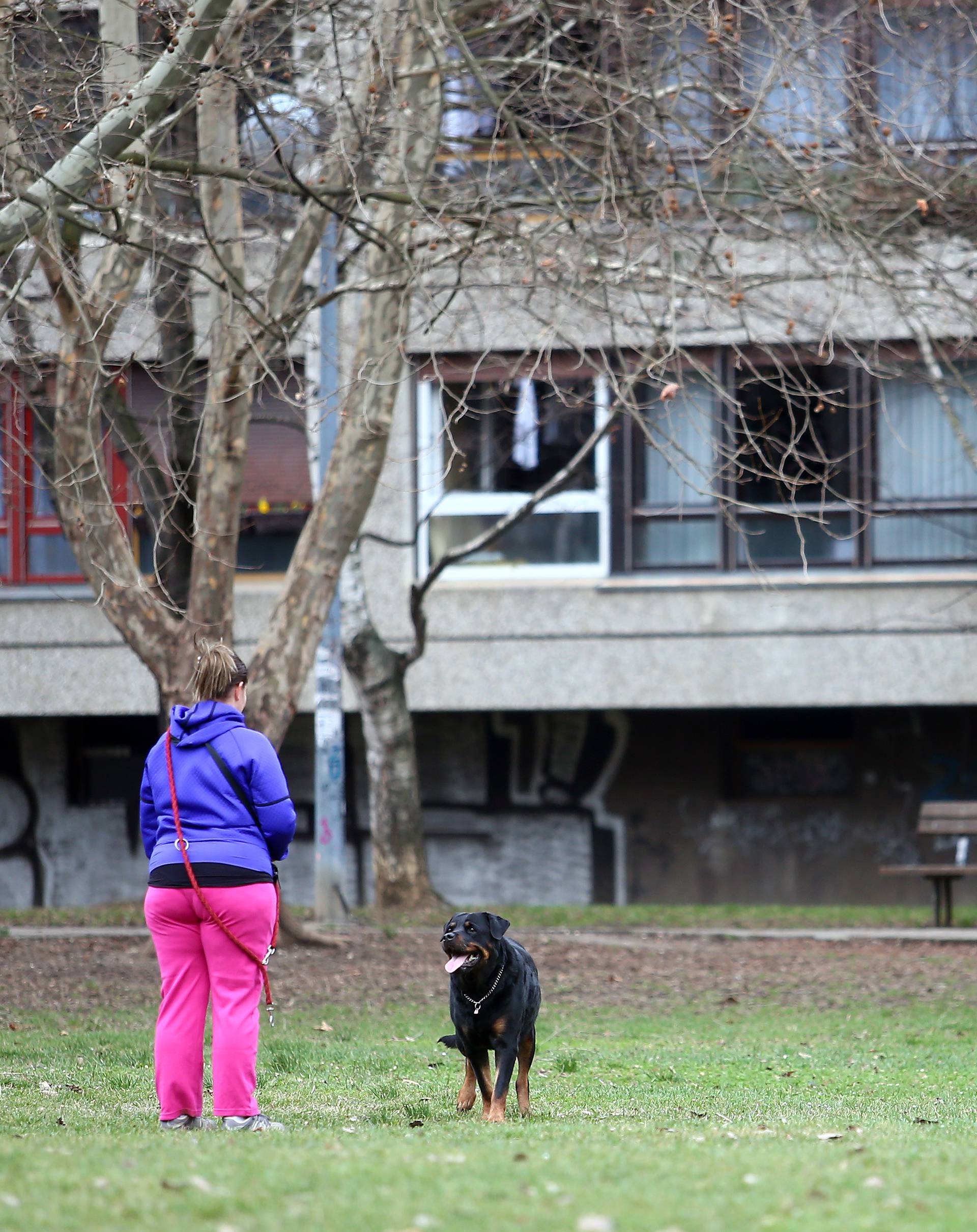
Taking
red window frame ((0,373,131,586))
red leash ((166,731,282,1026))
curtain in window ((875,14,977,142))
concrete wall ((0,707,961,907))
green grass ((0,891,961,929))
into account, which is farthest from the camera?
concrete wall ((0,707,961,907))

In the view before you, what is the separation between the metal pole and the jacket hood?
28.8 feet

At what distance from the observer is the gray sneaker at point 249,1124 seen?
5.79 metres

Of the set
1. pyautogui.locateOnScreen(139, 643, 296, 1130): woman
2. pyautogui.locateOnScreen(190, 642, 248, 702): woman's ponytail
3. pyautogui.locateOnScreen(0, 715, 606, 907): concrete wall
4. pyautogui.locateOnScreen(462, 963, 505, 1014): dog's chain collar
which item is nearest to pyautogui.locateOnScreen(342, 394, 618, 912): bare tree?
pyautogui.locateOnScreen(0, 715, 606, 907): concrete wall

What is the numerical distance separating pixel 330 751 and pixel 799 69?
7129mm

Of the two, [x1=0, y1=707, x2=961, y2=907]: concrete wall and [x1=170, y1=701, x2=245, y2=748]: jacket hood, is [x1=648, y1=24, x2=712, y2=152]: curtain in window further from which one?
[x1=0, y1=707, x2=961, y2=907]: concrete wall

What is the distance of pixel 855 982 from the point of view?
11.9m

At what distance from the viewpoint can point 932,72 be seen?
13.3 m

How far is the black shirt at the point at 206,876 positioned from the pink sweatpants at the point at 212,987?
2 cm

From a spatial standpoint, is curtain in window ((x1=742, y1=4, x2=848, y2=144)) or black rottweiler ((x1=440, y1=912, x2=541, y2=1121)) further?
curtain in window ((x1=742, y1=4, x2=848, y2=144))

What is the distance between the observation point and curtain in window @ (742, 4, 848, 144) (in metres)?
10.3

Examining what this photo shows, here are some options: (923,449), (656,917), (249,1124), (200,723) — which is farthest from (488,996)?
(923,449)

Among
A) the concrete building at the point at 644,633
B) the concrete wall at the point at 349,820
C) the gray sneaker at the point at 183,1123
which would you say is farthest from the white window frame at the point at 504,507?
the gray sneaker at the point at 183,1123

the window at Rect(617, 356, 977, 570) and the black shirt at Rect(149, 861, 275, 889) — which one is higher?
the window at Rect(617, 356, 977, 570)

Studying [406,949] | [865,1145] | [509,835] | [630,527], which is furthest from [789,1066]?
[509,835]
